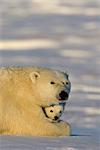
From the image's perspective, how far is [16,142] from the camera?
15.2 feet

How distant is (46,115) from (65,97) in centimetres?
42

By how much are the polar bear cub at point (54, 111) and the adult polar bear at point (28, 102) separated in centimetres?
5

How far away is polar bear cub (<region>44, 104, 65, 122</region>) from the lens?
20.3 ft

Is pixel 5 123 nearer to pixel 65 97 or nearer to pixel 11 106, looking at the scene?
pixel 11 106

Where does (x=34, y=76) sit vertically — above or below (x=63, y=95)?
above

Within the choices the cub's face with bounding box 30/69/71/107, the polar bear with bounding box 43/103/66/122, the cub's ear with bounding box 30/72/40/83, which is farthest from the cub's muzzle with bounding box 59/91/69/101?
the cub's ear with bounding box 30/72/40/83

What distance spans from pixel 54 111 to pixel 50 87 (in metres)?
0.32

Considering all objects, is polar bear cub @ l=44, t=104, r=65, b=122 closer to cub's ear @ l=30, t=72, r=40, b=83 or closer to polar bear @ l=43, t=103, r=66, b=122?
polar bear @ l=43, t=103, r=66, b=122

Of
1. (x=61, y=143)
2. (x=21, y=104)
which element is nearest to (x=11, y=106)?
(x=21, y=104)

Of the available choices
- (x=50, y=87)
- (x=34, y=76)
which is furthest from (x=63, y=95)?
(x=34, y=76)

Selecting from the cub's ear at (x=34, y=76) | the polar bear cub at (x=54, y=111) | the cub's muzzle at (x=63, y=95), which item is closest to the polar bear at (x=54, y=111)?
the polar bear cub at (x=54, y=111)

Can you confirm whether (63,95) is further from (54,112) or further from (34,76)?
(34,76)

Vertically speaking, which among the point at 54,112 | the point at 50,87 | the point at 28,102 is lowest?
the point at 54,112

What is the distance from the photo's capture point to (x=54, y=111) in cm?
620
